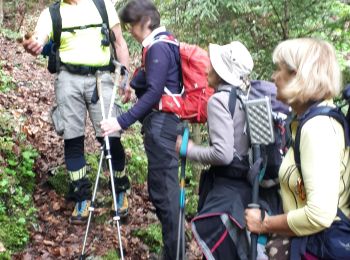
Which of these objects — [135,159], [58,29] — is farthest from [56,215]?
[58,29]

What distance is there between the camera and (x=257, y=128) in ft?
9.88

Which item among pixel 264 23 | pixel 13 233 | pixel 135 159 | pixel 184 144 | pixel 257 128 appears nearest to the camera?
pixel 257 128

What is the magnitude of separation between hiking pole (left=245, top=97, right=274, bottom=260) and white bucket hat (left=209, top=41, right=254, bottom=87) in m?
0.51

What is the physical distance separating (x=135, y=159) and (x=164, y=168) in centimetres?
302

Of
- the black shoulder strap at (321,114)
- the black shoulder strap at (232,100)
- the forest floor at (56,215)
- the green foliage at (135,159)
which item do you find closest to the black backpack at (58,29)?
the forest floor at (56,215)

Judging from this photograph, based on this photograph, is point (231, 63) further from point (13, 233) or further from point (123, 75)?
point (13, 233)

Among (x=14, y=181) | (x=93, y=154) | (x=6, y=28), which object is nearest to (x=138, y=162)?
(x=93, y=154)

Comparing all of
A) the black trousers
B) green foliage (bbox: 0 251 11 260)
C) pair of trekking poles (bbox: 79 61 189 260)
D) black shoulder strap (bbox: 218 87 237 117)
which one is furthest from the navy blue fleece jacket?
green foliage (bbox: 0 251 11 260)

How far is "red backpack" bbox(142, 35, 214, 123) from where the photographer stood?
4270mm

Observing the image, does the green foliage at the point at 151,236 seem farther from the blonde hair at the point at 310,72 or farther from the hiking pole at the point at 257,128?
the blonde hair at the point at 310,72

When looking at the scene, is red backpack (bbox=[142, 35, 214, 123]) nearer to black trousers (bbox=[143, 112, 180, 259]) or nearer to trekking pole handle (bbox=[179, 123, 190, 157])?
black trousers (bbox=[143, 112, 180, 259])

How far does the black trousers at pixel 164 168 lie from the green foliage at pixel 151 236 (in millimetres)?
1019

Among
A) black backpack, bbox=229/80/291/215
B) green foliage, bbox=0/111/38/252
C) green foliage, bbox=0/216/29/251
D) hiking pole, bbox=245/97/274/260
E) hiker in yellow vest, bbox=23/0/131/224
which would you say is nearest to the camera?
hiking pole, bbox=245/97/274/260

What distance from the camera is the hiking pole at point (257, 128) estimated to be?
2.92 meters
